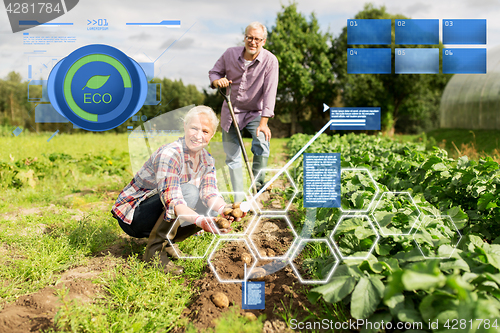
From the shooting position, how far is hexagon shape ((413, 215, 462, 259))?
1.35 metres

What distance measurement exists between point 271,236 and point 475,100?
12279 mm

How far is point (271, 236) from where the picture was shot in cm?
245

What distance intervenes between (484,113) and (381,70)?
10.9 meters

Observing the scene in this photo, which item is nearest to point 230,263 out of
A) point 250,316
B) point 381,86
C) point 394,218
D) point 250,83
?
point 250,316

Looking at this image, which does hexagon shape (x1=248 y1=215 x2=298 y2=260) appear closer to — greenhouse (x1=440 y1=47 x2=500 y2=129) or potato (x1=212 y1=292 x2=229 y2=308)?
potato (x1=212 y1=292 x2=229 y2=308)

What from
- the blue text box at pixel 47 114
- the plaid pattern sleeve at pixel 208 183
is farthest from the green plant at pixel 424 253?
the blue text box at pixel 47 114

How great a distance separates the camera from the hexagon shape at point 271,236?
213 centimetres

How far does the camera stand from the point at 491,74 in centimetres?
1114

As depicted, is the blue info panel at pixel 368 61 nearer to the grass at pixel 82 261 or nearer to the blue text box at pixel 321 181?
the blue text box at pixel 321 181

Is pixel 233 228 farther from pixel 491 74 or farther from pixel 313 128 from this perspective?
pixel 491 74

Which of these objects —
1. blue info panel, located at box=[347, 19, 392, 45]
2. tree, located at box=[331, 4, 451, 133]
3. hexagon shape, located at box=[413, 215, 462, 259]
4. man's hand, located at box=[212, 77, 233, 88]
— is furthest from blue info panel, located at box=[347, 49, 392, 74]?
tree, located at box=[331, 4, 451, 133]

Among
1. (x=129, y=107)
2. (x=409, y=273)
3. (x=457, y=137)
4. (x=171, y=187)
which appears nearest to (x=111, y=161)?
(x=129, y=107)

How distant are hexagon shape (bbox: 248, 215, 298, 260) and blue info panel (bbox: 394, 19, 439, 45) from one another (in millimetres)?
1703

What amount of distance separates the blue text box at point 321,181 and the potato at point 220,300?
0.76m
